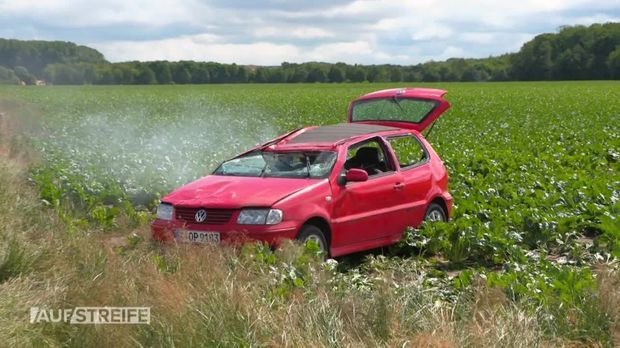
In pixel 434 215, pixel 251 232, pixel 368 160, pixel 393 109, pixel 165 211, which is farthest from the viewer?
pixel 393 109

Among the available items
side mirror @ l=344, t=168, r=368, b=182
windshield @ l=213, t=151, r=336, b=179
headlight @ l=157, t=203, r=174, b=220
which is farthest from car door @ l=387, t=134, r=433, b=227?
headlight @ l=157, t=203, r=174, b=220

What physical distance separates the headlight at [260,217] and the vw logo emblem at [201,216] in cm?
39

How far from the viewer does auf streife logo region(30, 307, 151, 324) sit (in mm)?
6129

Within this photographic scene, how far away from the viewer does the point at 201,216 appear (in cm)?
891

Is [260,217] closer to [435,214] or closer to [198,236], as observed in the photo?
[198,236]

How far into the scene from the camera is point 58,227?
932cm

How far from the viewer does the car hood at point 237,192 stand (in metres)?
8.83

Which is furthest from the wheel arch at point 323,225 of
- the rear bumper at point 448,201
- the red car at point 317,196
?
the rear bumper at point 448,201

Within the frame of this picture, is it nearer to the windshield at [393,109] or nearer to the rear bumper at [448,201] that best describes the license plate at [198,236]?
the rear bumper at [448,201]

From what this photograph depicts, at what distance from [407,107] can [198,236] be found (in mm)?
4400

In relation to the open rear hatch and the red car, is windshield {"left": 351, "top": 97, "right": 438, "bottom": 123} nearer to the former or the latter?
the open rear hatch

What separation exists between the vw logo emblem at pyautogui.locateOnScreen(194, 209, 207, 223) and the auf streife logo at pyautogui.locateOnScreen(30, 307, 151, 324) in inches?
102

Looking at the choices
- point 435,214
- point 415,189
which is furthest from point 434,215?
point 415,189

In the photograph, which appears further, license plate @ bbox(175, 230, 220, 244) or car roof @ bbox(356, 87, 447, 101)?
car roof @ bbox(356, 87, 447, 101)
